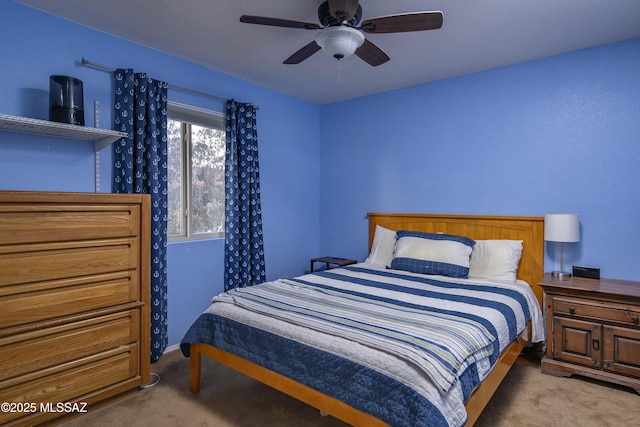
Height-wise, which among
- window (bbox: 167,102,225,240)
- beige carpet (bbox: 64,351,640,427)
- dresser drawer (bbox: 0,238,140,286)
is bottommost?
beige carpet (bbox: 64,351,640,427)

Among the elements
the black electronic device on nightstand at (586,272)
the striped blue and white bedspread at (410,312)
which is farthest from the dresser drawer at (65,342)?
the black electronic device on nightstand at (586,272)

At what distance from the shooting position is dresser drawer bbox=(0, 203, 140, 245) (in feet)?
5.85

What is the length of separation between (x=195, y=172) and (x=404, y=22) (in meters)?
2.24

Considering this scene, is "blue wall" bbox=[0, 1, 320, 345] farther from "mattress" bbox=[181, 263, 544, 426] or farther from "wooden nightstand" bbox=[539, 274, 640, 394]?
"wooden nightstand" bbox=[539, 274, 640, 394]

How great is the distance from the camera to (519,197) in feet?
10.2

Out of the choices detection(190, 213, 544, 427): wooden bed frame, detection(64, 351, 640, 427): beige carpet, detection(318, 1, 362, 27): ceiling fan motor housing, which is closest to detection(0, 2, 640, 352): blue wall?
detection(190, 213, 544, 427): wooden bed frame

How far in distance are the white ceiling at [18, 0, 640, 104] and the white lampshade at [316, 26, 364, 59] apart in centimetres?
39

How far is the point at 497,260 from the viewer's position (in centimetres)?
293

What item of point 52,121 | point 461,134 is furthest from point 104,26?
point 461,134

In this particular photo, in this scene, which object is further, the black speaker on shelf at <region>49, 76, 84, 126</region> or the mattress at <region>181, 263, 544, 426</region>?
the black speaker on shelf at <region>49, 76, 84, 126</region>

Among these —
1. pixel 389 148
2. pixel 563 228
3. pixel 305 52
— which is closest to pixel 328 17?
pixel 305 52

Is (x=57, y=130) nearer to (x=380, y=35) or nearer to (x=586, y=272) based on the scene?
(x=380, y=35)

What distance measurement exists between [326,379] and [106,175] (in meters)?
2.20

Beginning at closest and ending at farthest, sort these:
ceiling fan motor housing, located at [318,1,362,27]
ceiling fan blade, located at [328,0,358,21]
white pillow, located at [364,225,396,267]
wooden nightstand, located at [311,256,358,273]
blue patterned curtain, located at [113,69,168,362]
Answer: ceiling fan blade, located at [328,0,358,21], ceiling fan motor housing, located at [318,1,362,27], blue patterned curtain, located at [113,69,168,362], white pillow, located at [364,225,396,267], wooden nightstand, located at [311,256,358,273]
